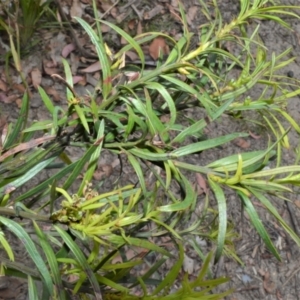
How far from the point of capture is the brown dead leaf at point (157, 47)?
2.25 meters

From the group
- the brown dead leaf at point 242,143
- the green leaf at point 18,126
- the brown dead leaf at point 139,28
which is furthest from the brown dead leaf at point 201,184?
the green leaf at point 18,126

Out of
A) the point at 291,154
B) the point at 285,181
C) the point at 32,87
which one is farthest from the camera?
the point at 291,154

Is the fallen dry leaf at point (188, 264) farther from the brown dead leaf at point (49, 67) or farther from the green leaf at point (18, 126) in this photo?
the green leaf at point (18, 126)

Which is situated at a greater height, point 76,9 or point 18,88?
point 76,9

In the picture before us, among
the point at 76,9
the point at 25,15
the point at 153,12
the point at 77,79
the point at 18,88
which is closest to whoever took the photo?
the point at 25,15

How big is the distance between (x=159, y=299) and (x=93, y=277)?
0.38ft

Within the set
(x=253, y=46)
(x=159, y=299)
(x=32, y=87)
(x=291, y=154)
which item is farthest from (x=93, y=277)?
(x=253, y=46)

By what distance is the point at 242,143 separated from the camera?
222 centimetres

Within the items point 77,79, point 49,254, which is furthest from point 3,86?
point 49,254

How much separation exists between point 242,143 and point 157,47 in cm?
53

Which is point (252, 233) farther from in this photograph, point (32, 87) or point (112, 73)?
point (112, 73)

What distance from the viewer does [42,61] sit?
212 cm

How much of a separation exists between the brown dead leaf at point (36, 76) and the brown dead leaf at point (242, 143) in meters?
0.81

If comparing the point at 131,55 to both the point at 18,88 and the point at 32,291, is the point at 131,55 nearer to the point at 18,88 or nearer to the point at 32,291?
the point at 18,88
